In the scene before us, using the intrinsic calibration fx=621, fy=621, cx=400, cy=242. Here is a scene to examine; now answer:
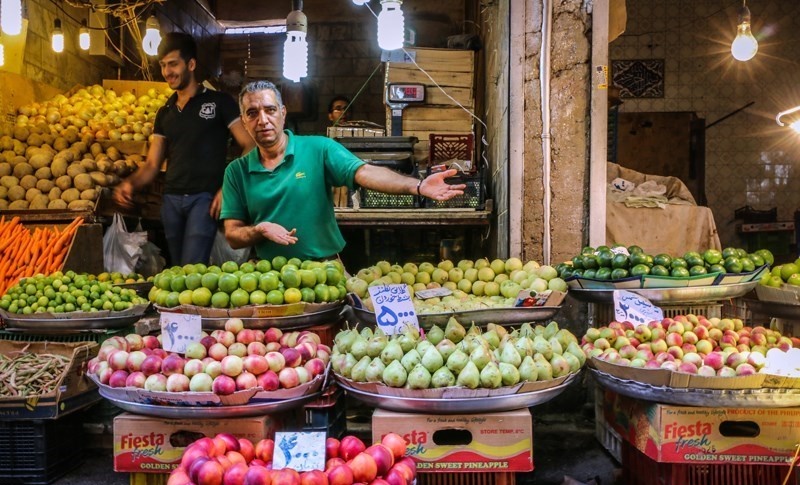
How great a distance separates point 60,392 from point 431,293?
207 cm

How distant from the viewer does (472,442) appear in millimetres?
2416

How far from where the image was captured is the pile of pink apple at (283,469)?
2.03 metres

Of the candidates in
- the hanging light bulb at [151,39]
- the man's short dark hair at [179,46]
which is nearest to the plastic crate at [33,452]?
the man's short dark hair at [179,46]

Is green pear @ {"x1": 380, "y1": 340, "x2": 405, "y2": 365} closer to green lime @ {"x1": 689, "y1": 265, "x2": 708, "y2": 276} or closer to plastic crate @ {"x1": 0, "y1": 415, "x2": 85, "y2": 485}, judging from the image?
green lime @ {"x1": 689, "y1": 265, "x2": 708, "y2": 276}

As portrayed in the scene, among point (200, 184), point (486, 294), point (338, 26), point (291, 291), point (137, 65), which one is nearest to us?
point (291, 291)

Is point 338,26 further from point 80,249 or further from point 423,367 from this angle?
point 423,367

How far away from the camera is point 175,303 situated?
307cm

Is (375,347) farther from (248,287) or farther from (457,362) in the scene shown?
(248,287)

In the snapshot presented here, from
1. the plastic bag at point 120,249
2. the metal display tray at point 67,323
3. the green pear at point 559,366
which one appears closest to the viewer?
the green pear at point 559,366

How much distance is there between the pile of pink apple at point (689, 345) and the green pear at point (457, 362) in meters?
0.73

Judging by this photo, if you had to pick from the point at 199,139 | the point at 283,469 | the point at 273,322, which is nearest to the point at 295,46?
the point at 199,139

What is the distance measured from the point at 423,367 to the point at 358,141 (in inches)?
154

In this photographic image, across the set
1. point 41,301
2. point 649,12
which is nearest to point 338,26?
point 649,12

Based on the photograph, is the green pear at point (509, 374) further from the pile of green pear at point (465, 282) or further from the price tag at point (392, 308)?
the pile of green pear at point (465, 282)
